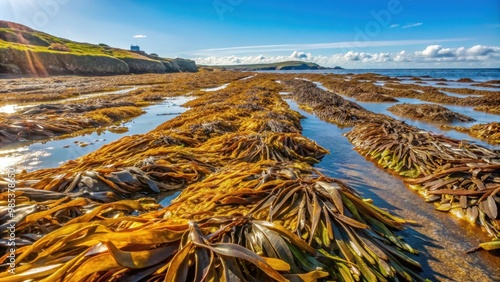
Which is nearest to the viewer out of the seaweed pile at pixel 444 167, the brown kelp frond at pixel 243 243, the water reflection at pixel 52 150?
the brown kelp frond at pixel 243 243

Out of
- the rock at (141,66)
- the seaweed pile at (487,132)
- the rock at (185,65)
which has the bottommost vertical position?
the rock at (185,65)

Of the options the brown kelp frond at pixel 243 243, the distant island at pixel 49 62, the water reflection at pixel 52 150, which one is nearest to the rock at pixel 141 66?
the distant island at pixel 49 62

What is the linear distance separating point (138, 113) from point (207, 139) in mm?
5579

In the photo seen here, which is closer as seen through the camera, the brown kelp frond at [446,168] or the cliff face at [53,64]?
the brown kelp frond at [446,168]

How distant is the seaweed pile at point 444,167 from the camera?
2711 mm

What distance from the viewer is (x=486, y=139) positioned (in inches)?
251

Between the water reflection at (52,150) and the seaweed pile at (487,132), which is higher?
the water reflection at (52,150)

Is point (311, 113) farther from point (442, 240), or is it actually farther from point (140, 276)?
point (140, 276)

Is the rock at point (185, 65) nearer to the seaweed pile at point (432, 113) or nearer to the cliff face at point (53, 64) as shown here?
the cliff face at point (53, 64)

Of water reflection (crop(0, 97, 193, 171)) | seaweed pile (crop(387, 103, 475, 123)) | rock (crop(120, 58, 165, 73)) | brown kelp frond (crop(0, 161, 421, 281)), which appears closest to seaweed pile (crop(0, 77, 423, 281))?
brown kelp frond (crop(0, 161, 421, 281))

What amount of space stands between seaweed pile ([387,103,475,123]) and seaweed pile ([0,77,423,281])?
7918 mm

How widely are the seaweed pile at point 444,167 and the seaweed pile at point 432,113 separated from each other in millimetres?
4139

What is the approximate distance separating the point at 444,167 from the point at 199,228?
348 centimetres

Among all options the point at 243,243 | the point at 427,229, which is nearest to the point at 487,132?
the point at 427,229
